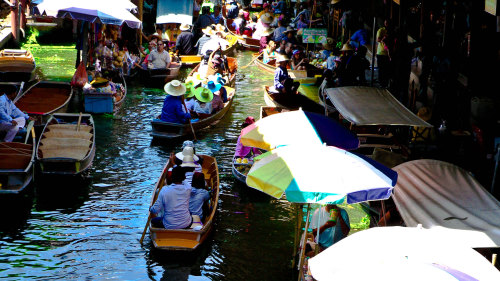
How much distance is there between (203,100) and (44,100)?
3.57 m

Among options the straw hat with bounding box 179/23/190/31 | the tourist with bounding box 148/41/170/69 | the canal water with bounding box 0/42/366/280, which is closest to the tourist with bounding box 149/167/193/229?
the canal water with bounding box 0/42/366/280

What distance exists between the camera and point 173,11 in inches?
978

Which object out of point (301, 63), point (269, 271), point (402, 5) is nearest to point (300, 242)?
point (269, 271)

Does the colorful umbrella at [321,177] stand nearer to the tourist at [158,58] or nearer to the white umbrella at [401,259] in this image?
the white umbrella at [401,259]

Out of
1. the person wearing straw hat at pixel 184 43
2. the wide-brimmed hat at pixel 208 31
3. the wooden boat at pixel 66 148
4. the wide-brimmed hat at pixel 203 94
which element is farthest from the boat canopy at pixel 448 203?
the wide-brimmed hat at pixel 208 31

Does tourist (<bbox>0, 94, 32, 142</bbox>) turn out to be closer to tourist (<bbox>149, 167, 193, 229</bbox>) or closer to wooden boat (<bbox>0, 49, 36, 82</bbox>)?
tourist (<bbox>149, 167, 193, 229</bbox>)

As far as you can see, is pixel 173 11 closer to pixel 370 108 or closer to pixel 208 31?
pixel 208 31

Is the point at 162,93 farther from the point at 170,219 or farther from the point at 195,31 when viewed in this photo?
the point at 170,219

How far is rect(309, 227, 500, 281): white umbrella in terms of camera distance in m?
5.16

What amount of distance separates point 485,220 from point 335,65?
11.7 m

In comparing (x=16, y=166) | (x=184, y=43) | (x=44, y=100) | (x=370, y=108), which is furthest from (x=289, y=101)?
(x=16, y=166)

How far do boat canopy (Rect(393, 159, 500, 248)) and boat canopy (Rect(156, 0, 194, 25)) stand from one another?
17377 mm

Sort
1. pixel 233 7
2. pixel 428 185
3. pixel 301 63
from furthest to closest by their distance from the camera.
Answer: pixel 233 7, pixel 301 63, pixel 428 185

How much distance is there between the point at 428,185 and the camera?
26.4 feet
